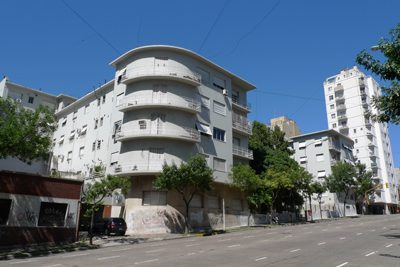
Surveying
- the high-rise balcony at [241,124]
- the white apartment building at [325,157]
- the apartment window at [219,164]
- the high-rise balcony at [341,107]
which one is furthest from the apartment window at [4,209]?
the high-rise balcony at [341,107]

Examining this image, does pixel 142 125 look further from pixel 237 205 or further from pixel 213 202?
pixel 237 205

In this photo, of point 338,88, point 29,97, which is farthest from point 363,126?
point 29,97

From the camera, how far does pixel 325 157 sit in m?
58.5

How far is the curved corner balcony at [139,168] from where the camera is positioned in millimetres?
28389

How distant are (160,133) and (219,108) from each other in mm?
8808

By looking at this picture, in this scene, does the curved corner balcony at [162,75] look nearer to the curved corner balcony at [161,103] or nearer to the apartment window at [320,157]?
the curved corner balcony at [161,103]

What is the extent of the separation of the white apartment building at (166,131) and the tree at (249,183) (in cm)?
153

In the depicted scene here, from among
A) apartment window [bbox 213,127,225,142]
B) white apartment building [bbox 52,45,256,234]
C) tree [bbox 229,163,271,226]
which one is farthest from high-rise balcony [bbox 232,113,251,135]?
tree [bbox 229,163,271,226]

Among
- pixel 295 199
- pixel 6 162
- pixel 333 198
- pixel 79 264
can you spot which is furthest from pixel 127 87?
pixel 333 198

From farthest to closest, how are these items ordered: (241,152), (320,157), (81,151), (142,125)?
(320,157), (81,151), (241,152), (142,125)

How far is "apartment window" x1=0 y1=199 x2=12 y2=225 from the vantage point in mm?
18906

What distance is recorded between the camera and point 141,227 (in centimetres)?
2780

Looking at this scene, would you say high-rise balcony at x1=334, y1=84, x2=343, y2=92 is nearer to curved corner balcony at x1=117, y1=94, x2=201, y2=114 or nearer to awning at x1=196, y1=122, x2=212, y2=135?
awning at x1=196, y1=122, x2=212, y2=135

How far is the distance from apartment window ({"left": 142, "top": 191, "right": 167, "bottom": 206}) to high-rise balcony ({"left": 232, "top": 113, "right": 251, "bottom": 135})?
12.4 metres
